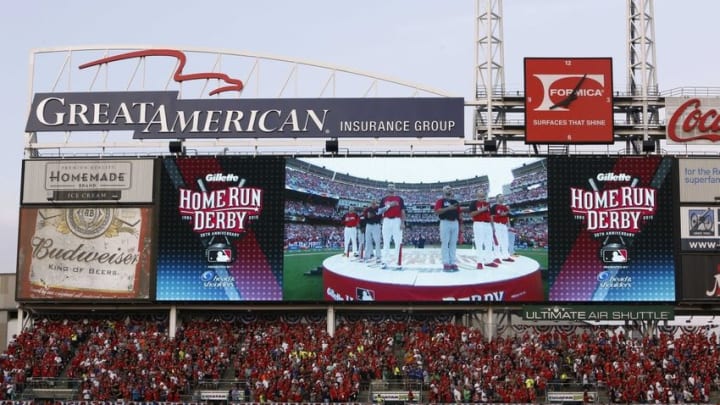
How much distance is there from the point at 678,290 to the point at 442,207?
8.64 m

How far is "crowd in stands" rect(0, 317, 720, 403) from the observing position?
35719 mm

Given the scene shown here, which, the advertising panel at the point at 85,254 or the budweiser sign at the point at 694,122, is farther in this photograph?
the budweiser sign at the point at 694,122

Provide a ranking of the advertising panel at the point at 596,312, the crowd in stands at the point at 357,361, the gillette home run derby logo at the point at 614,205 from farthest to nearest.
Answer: the gillette home run derby logo at the point at 614,205 < the advertising panel at the point at 596,312 < the crowd in stands at the point at 357,361

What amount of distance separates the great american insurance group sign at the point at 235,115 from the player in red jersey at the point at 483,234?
3179mm

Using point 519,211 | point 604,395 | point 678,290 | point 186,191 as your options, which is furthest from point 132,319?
point 678,290

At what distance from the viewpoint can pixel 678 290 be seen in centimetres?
3872

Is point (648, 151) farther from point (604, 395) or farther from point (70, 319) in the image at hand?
point (70, 319)

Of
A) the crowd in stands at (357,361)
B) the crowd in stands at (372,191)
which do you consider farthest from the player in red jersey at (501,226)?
the crowd in stands at (357,361)

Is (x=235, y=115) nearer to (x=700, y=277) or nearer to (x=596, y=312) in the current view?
(x=596, y=312)

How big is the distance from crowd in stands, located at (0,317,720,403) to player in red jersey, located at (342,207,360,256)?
2.93 m

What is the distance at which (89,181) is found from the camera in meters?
40.3

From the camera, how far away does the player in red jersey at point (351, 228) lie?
3897cm

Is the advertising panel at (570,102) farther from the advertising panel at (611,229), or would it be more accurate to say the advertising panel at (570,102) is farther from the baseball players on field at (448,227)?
the baseball players on field at (448,227)

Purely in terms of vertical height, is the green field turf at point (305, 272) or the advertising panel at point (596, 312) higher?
the green field turf at point (305, 272)
